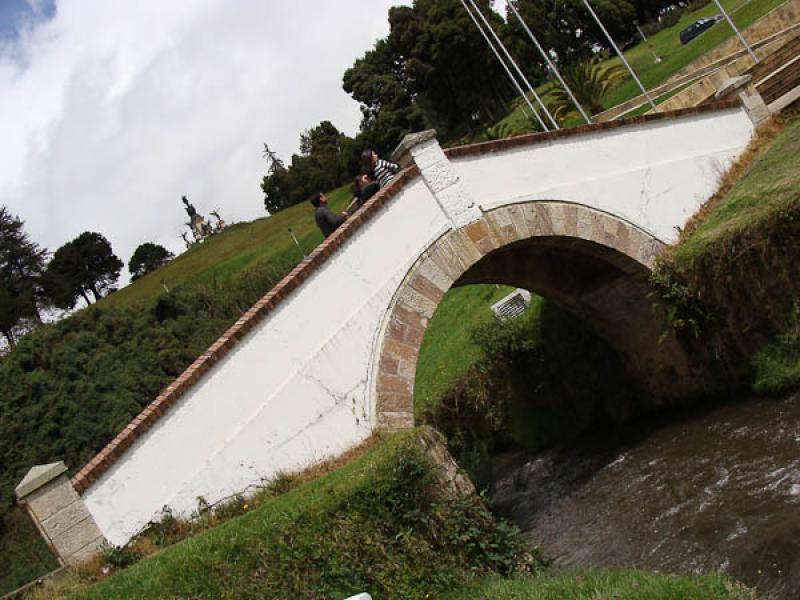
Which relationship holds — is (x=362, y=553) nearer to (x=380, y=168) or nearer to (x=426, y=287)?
(x=426, y=287)

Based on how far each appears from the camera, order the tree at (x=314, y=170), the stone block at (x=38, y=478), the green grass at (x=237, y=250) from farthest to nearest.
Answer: the tree at (x=314, y=170) < the green grass at (x=237, y=250) < the stone block at (x=38, y=478)

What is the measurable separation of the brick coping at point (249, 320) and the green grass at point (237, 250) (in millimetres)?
30506

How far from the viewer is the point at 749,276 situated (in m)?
10.9

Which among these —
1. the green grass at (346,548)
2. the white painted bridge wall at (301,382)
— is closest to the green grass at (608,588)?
the green grass at (346,548)

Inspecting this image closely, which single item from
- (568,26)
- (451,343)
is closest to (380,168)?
(451,343)

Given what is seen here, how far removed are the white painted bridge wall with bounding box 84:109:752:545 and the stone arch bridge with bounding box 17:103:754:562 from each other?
0.6 inches

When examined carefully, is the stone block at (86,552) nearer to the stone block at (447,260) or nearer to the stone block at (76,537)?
the stone block at (76,537)

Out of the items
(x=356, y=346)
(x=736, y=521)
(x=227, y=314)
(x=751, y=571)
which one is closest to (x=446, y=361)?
(x=356, y=346)

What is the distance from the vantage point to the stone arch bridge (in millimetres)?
8969

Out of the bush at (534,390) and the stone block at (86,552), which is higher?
the stone block at (86,552)

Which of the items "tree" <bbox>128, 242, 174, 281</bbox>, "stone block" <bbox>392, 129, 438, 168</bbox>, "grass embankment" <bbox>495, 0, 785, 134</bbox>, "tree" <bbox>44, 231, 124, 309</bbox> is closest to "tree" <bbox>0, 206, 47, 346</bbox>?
"tree" <bbox>44, 231, 124, 309</bbox>

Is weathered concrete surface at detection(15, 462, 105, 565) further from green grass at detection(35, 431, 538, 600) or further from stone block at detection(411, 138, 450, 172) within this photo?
stone block at detection(411, 138, 450, 172)

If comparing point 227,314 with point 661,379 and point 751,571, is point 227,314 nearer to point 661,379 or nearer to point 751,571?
point 661,379

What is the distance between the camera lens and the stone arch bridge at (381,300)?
8.97 meters
